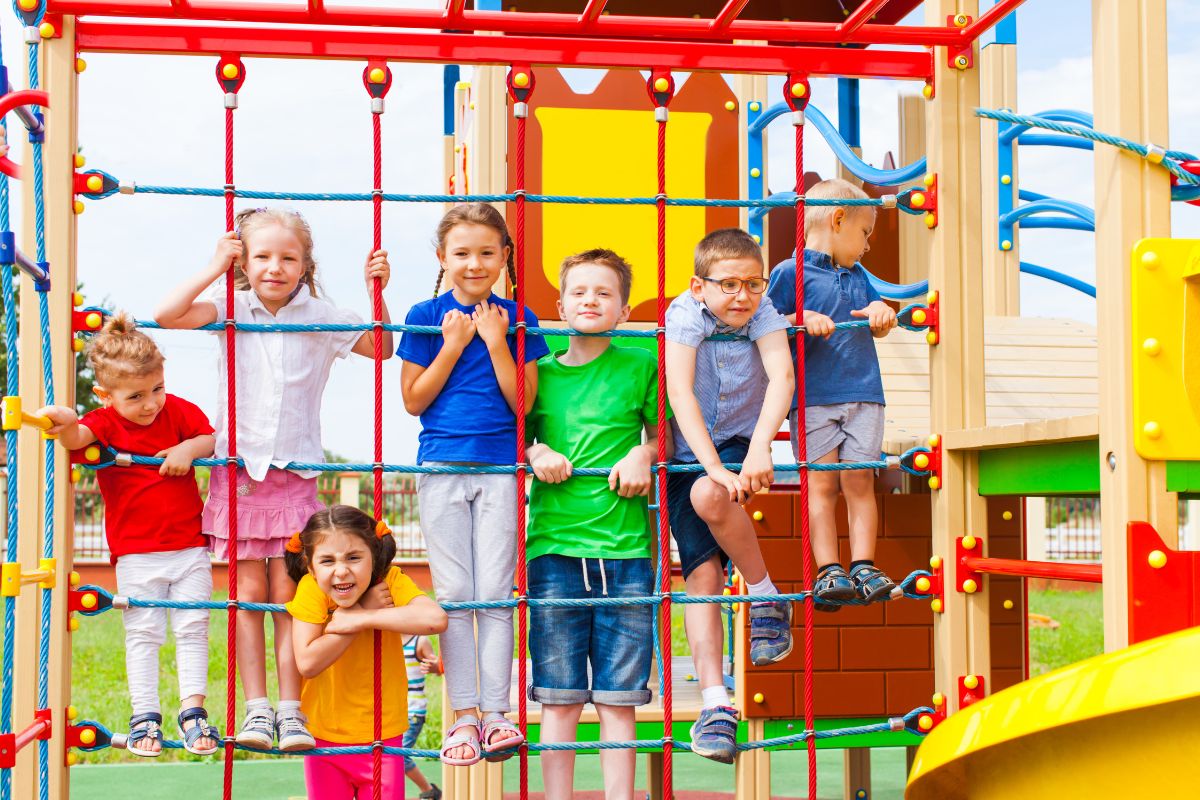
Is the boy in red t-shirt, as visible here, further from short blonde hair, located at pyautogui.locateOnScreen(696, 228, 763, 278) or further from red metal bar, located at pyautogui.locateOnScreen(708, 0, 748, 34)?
red metal bar, located at pyautogui.locateOnScreen(708, 0, 748, 34)

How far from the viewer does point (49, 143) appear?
2.93 meters

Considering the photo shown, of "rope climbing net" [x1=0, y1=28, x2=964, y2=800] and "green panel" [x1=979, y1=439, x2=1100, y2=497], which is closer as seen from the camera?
"green panel" [x1=979, y1=439, x2=1100, y2=497]

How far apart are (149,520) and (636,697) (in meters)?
1.28

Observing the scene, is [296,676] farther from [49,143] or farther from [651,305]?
[651,305]

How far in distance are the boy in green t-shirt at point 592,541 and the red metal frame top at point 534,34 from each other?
0.55 metres

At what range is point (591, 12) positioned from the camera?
295 cm

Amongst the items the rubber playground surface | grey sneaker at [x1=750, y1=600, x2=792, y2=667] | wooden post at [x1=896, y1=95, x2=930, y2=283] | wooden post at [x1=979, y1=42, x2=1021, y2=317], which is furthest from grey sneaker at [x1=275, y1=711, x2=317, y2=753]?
wooden post at [x1=979, y1=42, x2=1021, y2=317]

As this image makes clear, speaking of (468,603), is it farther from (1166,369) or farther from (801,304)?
(1166,369)

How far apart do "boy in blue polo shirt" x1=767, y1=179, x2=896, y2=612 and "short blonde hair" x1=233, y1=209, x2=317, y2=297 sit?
1.26m

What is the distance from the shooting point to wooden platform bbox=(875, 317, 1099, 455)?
183 inches

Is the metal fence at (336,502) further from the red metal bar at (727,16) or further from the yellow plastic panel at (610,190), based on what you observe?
the red metal bar at (727,16)

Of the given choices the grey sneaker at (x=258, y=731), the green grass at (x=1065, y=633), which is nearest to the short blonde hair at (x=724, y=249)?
the grey sneaker at (x=258, y=731)

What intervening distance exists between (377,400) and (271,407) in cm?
27

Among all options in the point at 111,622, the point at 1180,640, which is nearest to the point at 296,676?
the point at 1180,640
